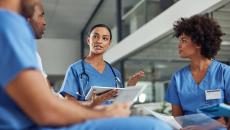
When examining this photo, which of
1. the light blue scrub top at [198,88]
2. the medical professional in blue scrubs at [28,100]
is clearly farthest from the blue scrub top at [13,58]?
the light blue scrub top at [198,88]

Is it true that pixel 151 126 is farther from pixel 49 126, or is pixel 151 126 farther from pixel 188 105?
pixel 188 105

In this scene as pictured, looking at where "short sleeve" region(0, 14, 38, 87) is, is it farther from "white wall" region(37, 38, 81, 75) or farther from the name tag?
"white wall" region(37, 38, 81, 75)

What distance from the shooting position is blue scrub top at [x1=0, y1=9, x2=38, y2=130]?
0.71m

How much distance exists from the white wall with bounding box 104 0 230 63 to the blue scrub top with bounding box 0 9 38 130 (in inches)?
94.8

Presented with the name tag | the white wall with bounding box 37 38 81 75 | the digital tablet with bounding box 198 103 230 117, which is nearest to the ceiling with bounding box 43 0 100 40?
the white wall with bounding box 37 38 81 75

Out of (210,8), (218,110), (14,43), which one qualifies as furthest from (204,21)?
(14,43)

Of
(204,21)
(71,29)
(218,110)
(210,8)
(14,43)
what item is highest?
(71,29)

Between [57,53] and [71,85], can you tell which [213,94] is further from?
[57,53]

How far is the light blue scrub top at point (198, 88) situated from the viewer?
183 centimetres

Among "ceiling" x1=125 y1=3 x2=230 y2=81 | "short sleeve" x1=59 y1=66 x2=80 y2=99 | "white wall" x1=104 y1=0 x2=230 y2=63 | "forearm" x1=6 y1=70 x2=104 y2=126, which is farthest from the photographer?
"ceiling" x1=125 y1=3 x2=230 y2=81

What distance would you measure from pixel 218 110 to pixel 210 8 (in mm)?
1721

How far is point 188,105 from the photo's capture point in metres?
1.87

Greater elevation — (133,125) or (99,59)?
(99,59)

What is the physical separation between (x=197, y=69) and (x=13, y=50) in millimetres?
1442
